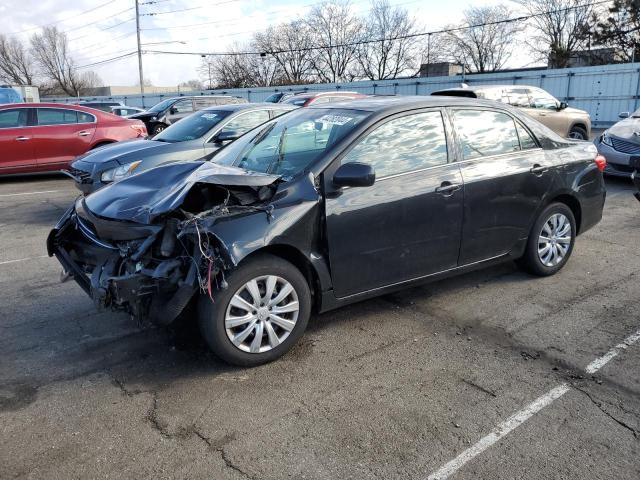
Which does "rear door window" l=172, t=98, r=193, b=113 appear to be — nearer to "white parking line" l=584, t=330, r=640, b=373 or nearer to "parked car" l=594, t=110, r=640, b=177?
"parked car" l=594, t=110, r=640, b=177

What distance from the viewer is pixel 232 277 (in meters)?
3.34

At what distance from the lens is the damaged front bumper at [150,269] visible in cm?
322

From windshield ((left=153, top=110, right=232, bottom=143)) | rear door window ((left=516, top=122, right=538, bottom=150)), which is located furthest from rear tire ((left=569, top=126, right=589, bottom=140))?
→ rear door window ((left=516, top=122, right=538, bottom=150))

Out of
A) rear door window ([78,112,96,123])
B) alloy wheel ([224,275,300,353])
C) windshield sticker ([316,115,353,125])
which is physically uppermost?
windshield sticker ([316,115,353,125])

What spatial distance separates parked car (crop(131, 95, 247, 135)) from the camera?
17516 mm

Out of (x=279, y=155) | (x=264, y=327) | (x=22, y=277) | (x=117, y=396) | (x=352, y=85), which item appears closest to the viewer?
(x=117, y=396)

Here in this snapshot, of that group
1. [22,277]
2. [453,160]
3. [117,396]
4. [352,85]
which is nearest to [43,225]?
[22,277]

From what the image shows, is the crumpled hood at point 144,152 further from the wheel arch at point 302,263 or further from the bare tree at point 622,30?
the bare tree at point 622,30

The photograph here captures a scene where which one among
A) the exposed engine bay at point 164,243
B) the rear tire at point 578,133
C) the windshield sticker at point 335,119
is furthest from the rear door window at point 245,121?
the rear tire at point 578,133

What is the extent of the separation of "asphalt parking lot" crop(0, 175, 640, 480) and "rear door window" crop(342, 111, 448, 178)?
4.03ft

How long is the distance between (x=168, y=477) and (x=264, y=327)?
1.16 meters

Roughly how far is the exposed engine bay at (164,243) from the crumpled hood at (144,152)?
349 cm

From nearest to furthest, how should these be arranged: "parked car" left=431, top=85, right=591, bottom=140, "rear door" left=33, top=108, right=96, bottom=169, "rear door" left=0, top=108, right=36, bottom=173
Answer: "rear door" left=0, top=108, right=36, bottom=173 < "rear door" left=33, top=108, right=96, bottom=169 < "parked car" left=431, top=85, right=591, bottom=140

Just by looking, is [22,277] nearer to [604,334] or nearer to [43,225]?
[43,225]
